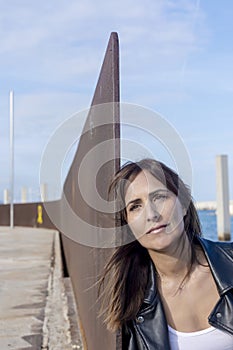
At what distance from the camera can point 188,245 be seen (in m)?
1.95

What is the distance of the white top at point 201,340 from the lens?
5.82ft

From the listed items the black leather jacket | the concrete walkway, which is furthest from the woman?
the concrete walkway

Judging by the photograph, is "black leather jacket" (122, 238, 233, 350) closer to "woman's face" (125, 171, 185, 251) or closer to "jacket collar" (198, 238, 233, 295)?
"jacket collar" (198, 238, 233, 295)

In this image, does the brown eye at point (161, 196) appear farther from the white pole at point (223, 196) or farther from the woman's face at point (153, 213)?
the white pole at point (223, 196)

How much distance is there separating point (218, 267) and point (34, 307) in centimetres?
426

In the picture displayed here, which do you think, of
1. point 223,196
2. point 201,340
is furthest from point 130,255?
point 223,196

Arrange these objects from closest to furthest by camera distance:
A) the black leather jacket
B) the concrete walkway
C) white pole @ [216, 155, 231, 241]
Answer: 1. the black leather jacket
2. the concrete walkway
3. white pole @ [216, 155, 231, 241]

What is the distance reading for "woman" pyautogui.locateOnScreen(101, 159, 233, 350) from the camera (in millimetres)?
1786

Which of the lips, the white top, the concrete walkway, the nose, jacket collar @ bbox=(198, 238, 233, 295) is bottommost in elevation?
the concrete walkway

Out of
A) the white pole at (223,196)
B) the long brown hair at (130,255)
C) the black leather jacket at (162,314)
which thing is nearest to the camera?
the black leather jacket at (162,314)

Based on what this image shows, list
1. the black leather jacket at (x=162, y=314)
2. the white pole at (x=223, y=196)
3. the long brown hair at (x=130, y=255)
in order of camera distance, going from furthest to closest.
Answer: the white pole at (x=223, y=196), the long brown hair at (x=130, y=255), the black leather jacket at (x=162, y=314)

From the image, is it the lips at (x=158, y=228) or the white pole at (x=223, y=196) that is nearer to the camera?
the lips at (x=158, y=228)

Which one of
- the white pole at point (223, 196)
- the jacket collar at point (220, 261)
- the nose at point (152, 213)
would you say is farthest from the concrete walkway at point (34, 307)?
the white pole at point (223, 196)

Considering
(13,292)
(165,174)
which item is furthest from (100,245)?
(13,292)
